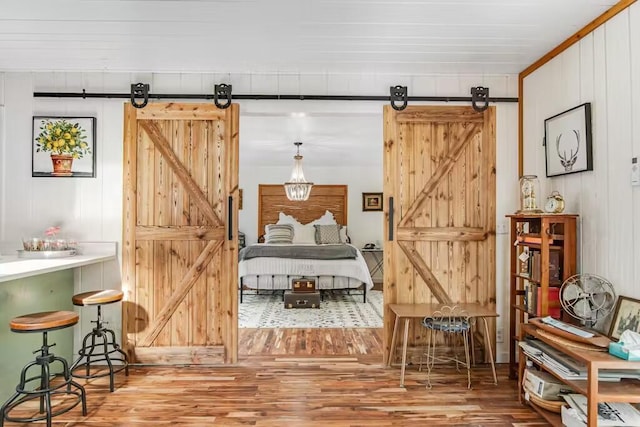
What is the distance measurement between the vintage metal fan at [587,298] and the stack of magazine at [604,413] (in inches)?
18.6

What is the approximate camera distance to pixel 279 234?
7.79 m

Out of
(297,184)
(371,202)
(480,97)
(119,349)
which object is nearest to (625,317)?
(480,97)

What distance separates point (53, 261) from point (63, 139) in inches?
43.0

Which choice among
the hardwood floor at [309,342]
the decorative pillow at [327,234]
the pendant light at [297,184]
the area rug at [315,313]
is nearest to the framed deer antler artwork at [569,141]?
the hardwood floor at [309,342]

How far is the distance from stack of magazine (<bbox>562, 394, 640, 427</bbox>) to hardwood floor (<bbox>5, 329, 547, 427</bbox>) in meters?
0.31

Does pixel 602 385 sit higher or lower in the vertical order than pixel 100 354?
higher

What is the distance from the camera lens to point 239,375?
3303 mm

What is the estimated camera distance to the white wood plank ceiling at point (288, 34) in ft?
8.14

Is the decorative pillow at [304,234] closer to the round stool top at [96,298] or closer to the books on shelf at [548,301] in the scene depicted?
the round stool top at [96,298]

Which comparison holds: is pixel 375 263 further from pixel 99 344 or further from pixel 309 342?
pixel 99 344

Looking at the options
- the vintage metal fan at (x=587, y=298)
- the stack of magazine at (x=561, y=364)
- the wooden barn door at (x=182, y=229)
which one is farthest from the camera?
the wooden barn door at (x=182, y=229)

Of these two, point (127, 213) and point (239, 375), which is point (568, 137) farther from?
point (127, 213)

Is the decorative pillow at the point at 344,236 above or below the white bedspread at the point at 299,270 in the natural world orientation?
above

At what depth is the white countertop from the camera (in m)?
2.31
